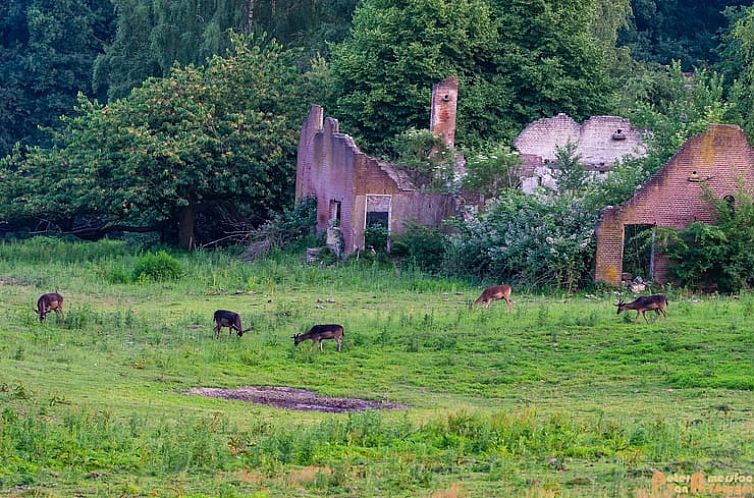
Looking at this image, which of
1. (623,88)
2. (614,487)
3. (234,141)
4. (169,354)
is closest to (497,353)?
(169,354)

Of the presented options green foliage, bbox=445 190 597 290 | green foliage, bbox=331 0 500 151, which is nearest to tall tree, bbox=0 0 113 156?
green foliage, bbox=331 0 500 151

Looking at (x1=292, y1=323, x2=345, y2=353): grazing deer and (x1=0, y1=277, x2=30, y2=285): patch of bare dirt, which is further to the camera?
(x1=0, y1=277, x2=30, y2=285): patch of bare dirt

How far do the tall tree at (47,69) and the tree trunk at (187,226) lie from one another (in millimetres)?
20154

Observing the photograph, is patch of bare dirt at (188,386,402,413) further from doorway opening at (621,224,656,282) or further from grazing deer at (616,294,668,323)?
doorway opening at (621,224,656,282)

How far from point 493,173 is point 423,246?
2493mm

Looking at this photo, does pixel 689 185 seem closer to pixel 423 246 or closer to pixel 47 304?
pixel 423 246

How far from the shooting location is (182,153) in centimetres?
4147

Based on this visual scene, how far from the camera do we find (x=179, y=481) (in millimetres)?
15078

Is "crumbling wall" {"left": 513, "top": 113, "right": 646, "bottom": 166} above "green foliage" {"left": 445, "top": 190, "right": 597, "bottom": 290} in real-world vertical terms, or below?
above

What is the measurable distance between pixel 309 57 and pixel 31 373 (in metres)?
32.3

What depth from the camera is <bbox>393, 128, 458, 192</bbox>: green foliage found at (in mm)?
37719

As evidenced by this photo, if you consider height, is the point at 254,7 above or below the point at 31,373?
above

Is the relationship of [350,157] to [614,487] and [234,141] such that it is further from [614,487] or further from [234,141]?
[614,487]

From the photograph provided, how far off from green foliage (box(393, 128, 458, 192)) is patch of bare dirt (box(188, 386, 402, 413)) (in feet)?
53.3
